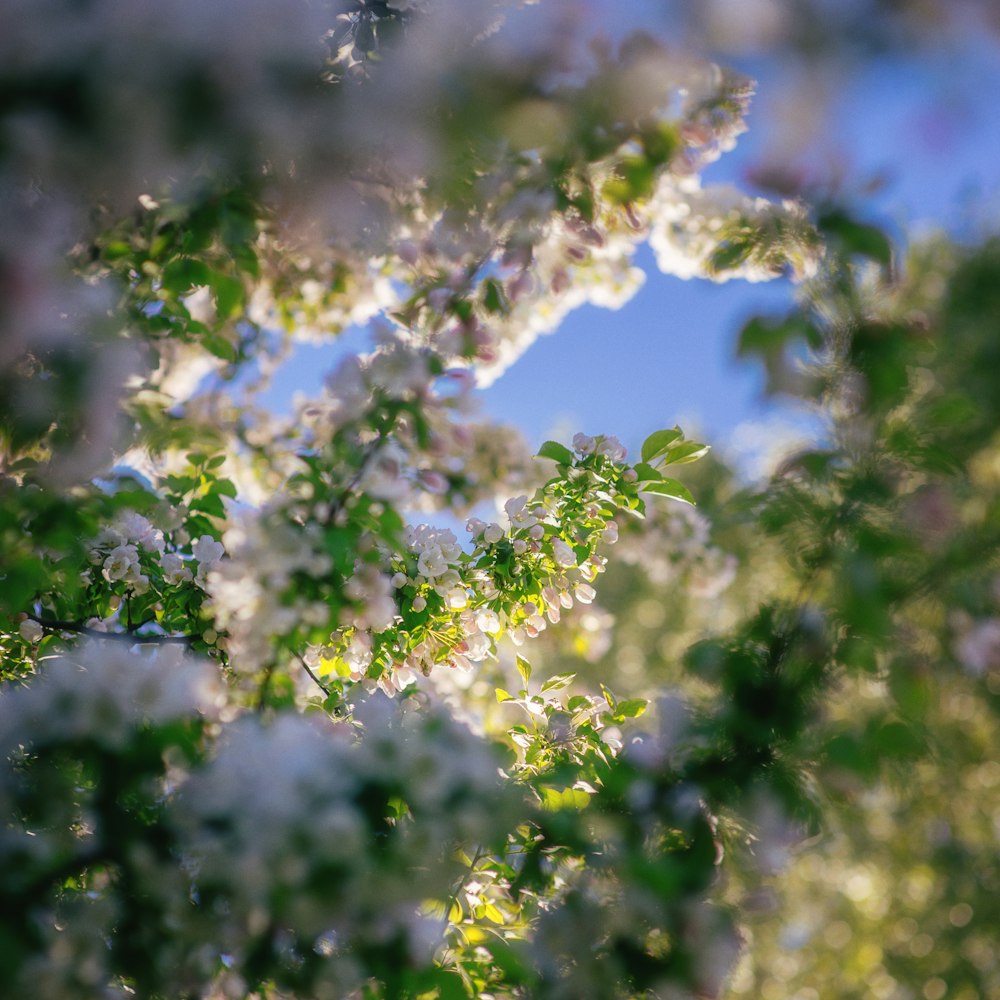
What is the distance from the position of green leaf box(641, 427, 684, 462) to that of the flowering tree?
2 cm

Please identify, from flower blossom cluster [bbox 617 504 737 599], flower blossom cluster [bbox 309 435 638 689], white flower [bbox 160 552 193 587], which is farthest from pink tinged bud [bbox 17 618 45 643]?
flower blossom cluster [bbox 617 504 737 599]

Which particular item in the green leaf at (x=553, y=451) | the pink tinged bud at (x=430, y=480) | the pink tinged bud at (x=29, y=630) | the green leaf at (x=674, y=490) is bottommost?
the pink tinged bud at (x=29, y=630)

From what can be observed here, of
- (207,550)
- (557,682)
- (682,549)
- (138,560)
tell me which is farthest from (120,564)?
(682,549)

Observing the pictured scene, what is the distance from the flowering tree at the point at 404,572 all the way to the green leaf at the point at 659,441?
2 centimetres

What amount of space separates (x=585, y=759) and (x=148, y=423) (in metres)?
1.07

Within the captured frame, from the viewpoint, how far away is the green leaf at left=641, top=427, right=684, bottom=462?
1.52m

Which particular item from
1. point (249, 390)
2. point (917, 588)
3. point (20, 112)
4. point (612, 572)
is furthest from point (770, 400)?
point (612, 572)

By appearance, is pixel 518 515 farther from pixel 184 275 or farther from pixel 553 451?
pixel 184 275

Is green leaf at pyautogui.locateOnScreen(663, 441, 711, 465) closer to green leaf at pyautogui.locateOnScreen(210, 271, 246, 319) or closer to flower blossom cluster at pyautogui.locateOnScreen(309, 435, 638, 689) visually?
flower blossom cluster at pyautogui.locateOnScreen(309, 435, 638, 689)

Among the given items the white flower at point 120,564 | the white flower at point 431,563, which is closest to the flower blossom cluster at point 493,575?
the white flower at point 431,563

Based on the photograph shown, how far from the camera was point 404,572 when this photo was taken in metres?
1.75

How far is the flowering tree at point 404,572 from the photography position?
2.72 feet

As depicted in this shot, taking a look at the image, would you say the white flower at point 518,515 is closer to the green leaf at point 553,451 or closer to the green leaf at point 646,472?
the green leaf at point 553,451

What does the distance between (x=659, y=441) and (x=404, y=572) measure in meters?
0.64
